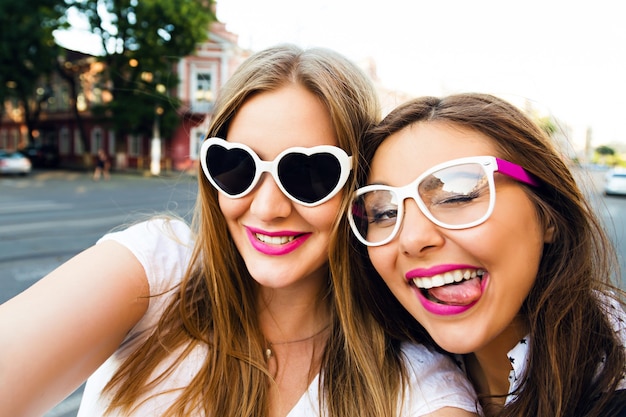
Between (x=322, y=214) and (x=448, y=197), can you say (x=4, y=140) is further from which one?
(x=448, y=197)

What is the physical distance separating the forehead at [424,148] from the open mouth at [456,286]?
1.03 ft

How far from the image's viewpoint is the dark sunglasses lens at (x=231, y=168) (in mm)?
1669

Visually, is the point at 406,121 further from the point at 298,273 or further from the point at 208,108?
the point at 208,108

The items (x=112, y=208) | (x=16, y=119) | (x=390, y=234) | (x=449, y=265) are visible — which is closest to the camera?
(x=449, y=265)

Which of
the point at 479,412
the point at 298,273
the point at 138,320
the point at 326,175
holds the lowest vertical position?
the point at 479,412

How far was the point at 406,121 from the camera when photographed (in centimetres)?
157

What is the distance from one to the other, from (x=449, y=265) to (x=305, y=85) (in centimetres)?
84

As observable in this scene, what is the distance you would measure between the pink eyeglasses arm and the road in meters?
1.43

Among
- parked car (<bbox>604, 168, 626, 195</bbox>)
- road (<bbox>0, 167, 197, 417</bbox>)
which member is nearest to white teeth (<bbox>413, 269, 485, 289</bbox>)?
road (<bbox>0, 167, 197, 417</bbox>)

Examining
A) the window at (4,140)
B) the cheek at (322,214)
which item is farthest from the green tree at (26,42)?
the cheek at (322,214)

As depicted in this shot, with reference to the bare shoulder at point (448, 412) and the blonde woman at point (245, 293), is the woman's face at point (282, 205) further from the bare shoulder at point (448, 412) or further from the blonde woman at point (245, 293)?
the bare shoulder at point (448, 412)

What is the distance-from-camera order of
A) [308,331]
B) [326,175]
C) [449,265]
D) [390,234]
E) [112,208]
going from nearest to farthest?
[449,265] < [390,234] < [326,175] < [308,331] < [112,208]

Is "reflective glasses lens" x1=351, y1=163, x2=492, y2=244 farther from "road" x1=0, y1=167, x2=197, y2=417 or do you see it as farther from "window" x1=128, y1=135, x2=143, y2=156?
"window" x1=128, y1=135, x2=143, y2=156

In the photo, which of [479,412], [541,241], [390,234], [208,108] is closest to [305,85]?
[208,108]
